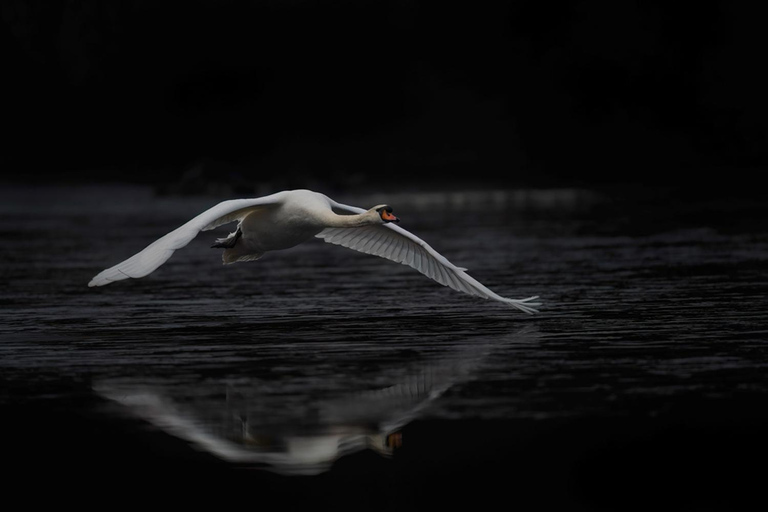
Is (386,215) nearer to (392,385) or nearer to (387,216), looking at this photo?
(387,216)

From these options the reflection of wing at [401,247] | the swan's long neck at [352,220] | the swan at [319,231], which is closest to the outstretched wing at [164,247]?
the swan at [319,231]

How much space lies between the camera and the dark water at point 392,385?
643 centimetres

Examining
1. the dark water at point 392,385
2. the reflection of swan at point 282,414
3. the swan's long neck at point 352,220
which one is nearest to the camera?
the dark water at point 392,385

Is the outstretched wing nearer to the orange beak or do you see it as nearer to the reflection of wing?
the orange beak

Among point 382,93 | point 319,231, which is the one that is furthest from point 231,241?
point 382,93

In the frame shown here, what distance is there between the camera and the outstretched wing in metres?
8.71

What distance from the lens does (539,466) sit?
661cm

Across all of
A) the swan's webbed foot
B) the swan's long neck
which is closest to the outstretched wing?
the swan's long neck

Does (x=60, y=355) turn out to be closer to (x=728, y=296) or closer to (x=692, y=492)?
(x=692, y=492)

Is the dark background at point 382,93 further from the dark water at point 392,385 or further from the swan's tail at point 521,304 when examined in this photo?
the swan's tail at point 521,304

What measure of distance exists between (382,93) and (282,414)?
2664 centimetres

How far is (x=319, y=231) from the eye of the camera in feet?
37.1

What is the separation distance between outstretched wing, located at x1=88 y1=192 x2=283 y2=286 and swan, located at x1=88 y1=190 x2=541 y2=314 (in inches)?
0.7

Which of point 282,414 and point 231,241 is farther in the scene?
point 231,241
